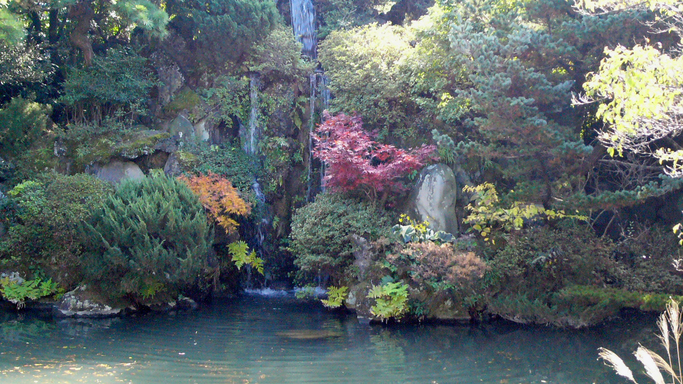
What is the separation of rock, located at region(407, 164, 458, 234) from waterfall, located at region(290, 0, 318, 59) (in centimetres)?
679

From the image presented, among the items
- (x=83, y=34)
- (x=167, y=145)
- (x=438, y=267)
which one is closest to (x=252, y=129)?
(x=167, y=145)

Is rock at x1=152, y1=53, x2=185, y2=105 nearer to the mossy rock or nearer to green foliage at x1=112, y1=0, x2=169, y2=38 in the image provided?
the mossy rock

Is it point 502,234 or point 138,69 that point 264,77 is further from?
point 502,234

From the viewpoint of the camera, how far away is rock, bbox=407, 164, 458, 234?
453 inches

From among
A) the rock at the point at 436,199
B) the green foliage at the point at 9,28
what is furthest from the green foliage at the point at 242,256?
the green foliage at the point at 9,28

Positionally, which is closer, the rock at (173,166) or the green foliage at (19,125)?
the green foliage at (19,125)

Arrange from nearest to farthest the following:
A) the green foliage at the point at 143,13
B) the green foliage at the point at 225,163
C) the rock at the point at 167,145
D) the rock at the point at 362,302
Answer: the rock at the point at 362,302, the green foliage at the point at 143,13, the green foliage at the point at 225,163, the rock at the point at 167,145

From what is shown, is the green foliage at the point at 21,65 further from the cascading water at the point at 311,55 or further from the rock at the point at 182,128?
the cascading water at the point at 311,55

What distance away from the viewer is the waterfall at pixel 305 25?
1672 cm

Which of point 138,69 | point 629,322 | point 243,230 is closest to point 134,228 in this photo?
point 243,230

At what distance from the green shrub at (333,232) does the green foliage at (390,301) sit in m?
1.26

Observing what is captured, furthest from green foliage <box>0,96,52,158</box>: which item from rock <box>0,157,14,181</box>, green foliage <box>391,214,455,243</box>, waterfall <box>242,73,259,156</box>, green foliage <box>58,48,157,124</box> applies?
green foliage <box>391,214,455,243</box>

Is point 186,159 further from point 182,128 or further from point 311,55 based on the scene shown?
point 311,55

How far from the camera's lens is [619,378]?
6613 mm
